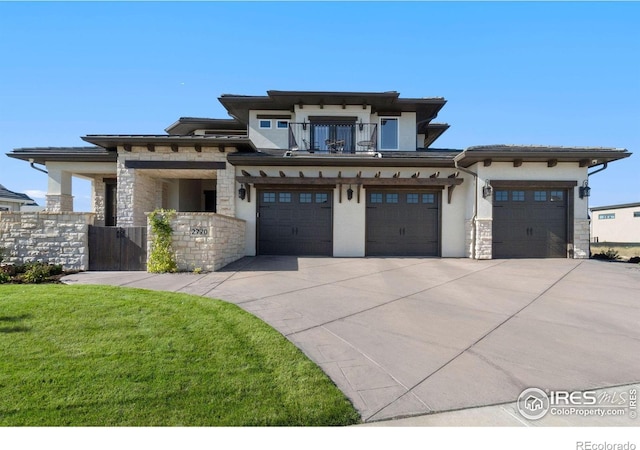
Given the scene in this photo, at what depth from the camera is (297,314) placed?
5.09 m

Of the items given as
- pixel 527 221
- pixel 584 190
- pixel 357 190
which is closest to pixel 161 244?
pixel 357 190

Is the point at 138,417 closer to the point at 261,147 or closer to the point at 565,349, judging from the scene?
the point at 565,349

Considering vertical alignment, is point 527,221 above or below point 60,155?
below

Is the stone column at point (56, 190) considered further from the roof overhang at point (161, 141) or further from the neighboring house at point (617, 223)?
the neighboring house at point (617, 223)

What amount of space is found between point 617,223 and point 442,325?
3783 centimetres

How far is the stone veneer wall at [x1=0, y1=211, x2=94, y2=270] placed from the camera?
29.7 ft

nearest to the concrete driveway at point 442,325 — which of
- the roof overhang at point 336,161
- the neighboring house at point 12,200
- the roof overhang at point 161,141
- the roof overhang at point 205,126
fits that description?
the roof overhang at point 336,161

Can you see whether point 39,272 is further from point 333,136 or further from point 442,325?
point 333,136

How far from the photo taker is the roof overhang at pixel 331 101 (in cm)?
1388

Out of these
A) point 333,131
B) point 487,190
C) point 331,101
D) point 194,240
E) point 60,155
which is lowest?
point 194,240

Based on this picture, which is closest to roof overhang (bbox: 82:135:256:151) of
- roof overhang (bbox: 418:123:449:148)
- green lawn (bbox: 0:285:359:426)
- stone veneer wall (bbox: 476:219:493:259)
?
green lawn (bbox: 0:285:359:426)

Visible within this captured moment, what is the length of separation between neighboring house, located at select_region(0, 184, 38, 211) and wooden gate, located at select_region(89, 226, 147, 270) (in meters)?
24.3

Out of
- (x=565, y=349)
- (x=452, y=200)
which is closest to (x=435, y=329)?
(x=565, y=349)

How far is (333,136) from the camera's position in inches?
577
